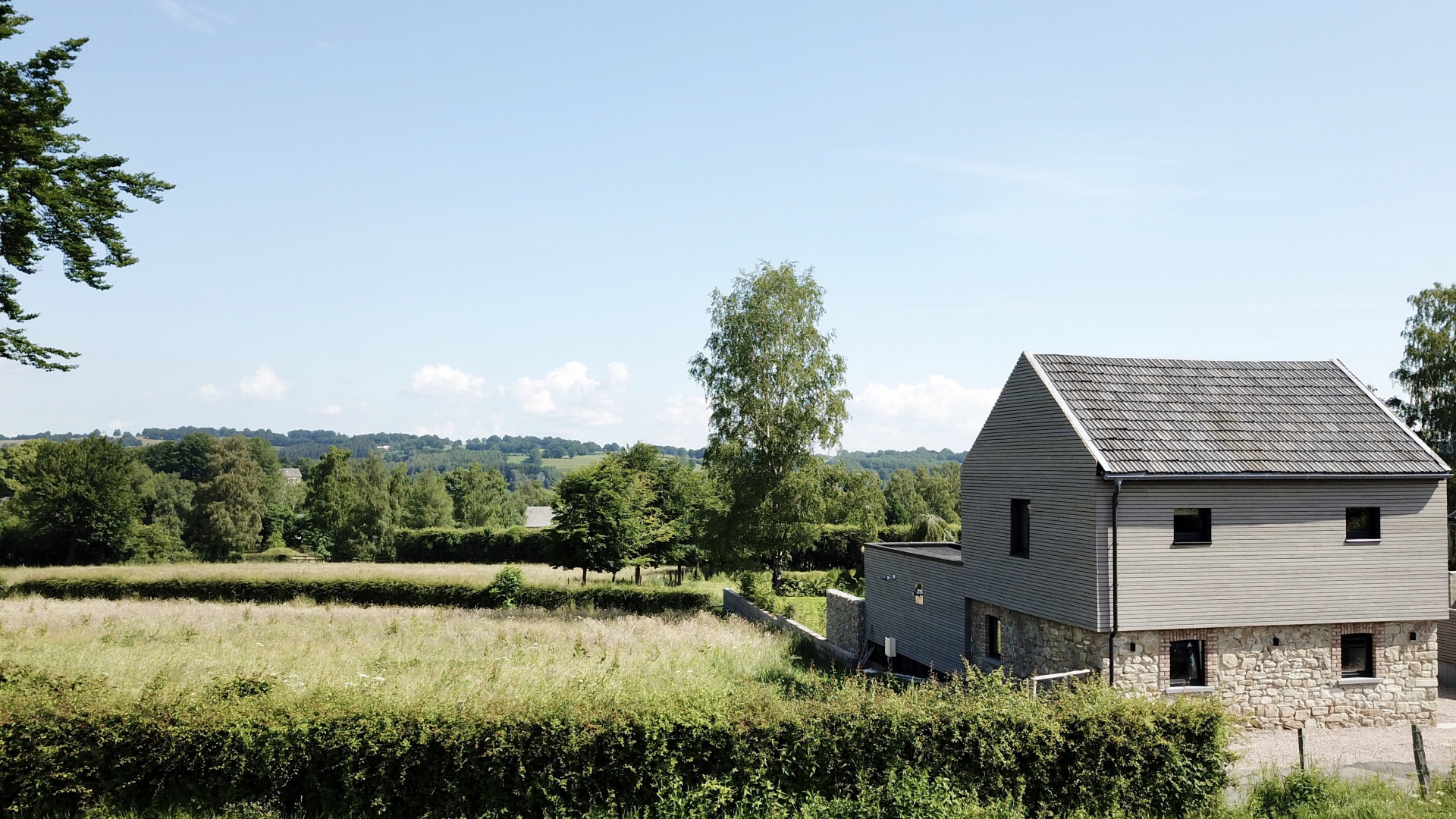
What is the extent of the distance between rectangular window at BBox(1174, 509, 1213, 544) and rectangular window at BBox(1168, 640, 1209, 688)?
214 cm

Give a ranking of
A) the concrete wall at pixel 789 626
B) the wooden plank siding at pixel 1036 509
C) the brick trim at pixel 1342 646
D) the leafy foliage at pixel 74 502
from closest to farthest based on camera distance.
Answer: the wooden plank siding at pixel 1036 509
the brick trim at pixel 1342 646
the concrete wall at pixel 789 626
the leafy foliage at pixel 74 502

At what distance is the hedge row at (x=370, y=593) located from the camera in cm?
3606

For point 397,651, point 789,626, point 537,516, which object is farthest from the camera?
point 537,516

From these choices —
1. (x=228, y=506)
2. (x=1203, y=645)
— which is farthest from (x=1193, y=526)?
(x=228, y=506)

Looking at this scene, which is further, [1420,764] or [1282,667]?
[1282,667]

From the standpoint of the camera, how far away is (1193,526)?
1906 cm

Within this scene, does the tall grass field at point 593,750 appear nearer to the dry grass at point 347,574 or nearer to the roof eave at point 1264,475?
the roof eave at point 1264,475

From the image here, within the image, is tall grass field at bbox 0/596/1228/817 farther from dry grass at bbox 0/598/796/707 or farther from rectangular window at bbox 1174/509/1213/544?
rectangular window at bbox 1174/509/1213/544

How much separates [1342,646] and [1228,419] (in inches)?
216

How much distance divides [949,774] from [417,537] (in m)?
61.4

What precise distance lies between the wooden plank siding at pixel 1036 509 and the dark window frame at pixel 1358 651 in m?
6.36

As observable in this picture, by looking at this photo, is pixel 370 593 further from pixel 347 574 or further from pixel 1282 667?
pixel 1282 667

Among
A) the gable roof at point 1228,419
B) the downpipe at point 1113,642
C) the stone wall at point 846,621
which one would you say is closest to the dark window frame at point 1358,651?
the gable roof at point 1228,419

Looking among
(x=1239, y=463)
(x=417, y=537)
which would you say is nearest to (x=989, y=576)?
(x=1239, y=463)
